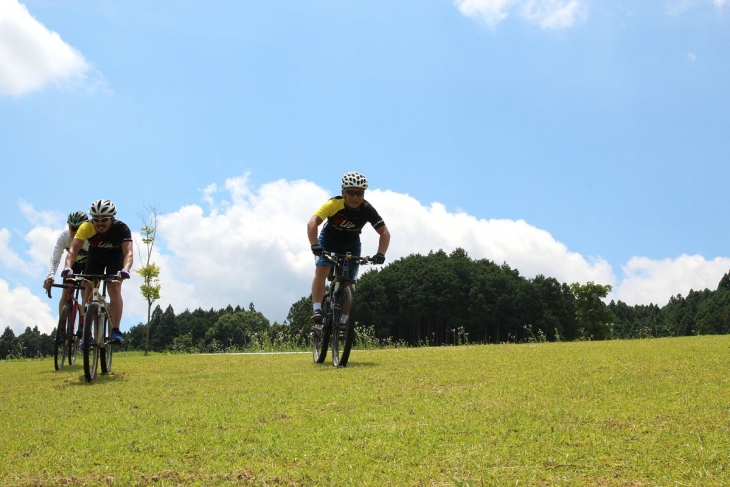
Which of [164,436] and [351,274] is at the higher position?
[351,274]

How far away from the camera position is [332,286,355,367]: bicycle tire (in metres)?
8.37

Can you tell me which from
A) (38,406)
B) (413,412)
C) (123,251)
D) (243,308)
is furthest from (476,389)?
(243,308)

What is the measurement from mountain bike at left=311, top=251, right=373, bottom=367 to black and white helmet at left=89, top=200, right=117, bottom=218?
281 centimetres

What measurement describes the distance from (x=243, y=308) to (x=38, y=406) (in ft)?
539

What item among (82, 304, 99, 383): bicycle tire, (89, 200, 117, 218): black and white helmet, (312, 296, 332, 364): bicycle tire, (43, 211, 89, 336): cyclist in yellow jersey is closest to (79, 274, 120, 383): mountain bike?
(82, 304, 99, 383): bicycle tire

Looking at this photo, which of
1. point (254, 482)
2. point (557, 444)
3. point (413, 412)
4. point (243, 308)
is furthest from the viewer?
point (243, 308)

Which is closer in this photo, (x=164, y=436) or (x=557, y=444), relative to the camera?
(x=557, y=444)

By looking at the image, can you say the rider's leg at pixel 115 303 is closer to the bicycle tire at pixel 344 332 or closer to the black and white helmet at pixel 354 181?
the bicycle tire at pixel 344 332

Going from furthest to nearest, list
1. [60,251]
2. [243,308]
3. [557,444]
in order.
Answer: [243,308] → [60,251] → [557,444]

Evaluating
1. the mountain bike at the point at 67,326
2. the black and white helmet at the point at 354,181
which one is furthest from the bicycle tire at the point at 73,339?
the black and white helmet at the point at 354,181

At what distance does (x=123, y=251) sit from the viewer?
855 centimetres

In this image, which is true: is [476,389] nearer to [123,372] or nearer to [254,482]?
[254,482]

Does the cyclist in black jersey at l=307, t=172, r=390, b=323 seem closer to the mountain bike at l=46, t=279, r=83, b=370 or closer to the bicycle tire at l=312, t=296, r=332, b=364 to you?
the bicycle tire at l=312, t=296, r=332, b=364

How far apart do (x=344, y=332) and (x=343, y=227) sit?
1.44 m
